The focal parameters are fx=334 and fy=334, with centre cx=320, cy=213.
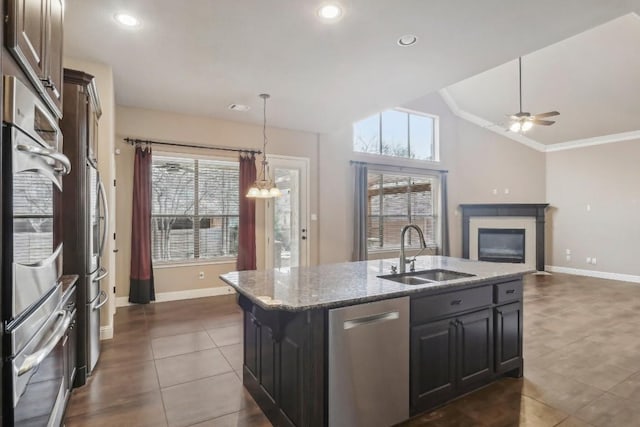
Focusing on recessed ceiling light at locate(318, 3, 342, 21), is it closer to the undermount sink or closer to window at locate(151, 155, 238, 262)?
the undermount sink

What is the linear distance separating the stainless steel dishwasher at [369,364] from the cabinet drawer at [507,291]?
0.93m

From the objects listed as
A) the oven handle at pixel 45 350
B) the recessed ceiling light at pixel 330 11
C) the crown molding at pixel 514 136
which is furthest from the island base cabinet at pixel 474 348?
the crown molding at pixel 514 136

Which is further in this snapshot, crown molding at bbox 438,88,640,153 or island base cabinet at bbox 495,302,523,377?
crown molding at bbox 438,88,640,153

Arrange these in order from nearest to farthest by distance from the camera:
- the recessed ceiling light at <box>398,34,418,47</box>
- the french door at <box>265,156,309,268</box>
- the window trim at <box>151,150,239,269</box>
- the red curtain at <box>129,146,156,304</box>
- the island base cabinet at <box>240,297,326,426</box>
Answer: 1. the island base cabinet at <box>240,297,326,426</box>
2. the recessed ceiling light at <box>398,34,418,47</box>
3. the red curtain at <box>129,146,156,304</box>
4. the window trim at <box>151,150,239,269</box>
5. the french door at <box>265,156,309,268</box>

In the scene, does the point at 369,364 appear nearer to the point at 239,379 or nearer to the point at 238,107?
the point at 239,379

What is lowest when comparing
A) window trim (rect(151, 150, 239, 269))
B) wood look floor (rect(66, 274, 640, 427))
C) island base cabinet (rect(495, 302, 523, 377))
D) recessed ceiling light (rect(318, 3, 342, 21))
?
wood look floor (rect(66, 274, 640, 427))

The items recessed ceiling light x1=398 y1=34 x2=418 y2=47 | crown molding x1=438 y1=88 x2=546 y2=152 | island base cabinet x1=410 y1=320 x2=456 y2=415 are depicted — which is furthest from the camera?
crown molding x1=438 y1=88 x2=546 y2=152

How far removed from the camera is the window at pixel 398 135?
706 cm

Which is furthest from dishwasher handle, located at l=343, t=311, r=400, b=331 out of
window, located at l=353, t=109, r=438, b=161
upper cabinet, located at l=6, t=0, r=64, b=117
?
window, located at l=353, t=109, r=438, b=161

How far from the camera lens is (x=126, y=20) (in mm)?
2793

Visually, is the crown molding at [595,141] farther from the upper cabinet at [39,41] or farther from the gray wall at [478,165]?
the upper cabinet at [39,41]

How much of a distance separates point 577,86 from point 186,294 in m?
7.44

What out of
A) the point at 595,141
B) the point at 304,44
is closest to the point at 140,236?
the point at 304,44

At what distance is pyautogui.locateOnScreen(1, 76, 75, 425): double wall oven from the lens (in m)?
1.07
